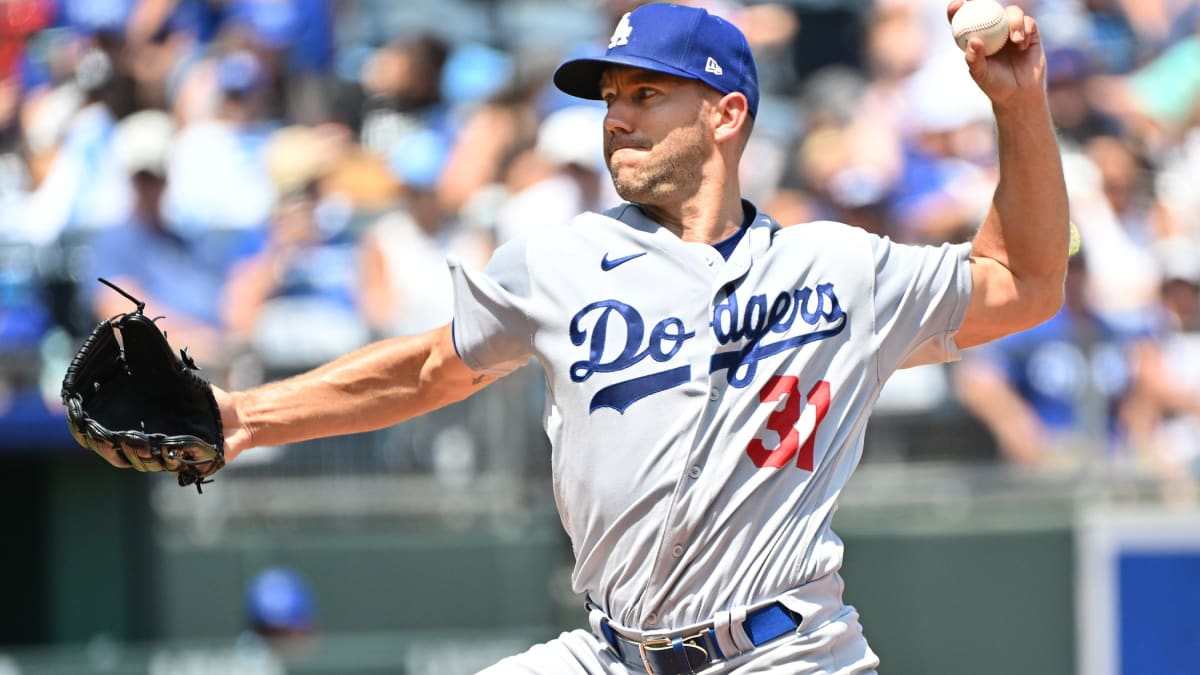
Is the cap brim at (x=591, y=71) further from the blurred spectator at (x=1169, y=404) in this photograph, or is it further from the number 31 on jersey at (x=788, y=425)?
the blurred spectator at (x=1169, y=404)

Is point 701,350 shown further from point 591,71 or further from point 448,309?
point 448,309

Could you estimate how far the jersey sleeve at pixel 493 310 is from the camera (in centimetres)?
331

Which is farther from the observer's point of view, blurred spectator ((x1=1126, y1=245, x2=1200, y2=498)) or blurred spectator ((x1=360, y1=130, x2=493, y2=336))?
blurred spectator ((x1=360, y1=130, x2=493, y2=336))

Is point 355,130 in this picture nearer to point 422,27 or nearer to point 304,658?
point 422,27

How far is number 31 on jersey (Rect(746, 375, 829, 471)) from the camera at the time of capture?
317cm

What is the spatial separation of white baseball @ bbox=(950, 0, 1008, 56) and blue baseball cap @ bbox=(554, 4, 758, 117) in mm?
454

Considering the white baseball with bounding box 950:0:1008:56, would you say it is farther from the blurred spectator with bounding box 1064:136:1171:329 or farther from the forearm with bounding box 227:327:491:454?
the blurred spectator with bounding box 1064:136:1171:329

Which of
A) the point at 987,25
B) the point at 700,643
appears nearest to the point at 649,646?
the point at 700,643

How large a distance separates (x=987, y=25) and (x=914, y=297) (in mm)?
557

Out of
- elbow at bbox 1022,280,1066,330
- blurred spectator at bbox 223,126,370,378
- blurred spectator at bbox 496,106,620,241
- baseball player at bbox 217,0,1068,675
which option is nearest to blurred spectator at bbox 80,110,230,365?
blurred spectator at bbox 223,126,370,378

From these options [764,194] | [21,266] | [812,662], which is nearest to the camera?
[812,662]

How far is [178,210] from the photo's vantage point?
8.95 m

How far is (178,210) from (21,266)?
119 centimetres

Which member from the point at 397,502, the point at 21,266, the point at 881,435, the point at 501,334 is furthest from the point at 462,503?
the point at 501,334
